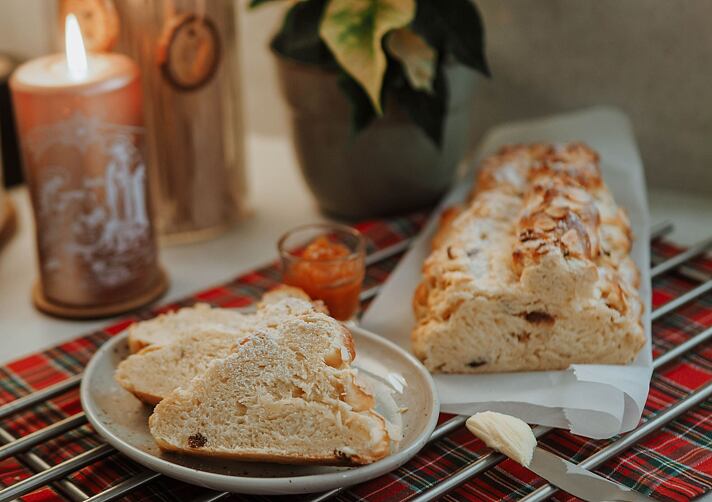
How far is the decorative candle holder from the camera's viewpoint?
1.28m

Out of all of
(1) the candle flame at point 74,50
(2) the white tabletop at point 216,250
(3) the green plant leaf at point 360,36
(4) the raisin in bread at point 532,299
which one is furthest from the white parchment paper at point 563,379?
(1) the candle flame at point 74,50

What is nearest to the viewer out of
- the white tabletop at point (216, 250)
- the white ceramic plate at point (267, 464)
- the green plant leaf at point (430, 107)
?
the white ceramic plate at point (267, 464)

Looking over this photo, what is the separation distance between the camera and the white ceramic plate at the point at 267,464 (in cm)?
80

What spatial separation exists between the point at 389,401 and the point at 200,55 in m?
0.63

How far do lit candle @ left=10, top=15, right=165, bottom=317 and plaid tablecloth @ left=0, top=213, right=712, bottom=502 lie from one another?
0.30 ft

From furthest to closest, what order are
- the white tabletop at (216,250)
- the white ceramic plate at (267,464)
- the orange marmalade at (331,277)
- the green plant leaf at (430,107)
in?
the green plant leaf at (430,107), the white tabletop at (216,250), the orange marmalade at (331,277), the white ceramic plate at (267,464)

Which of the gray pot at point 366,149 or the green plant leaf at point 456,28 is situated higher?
the green plant leaf at point 456,28

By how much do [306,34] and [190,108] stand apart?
0.66ft

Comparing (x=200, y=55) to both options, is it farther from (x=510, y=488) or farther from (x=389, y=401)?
(x=510, y=488)

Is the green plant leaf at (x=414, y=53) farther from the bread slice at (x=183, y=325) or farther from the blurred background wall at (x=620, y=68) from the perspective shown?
the bread slice at (x=183, y=325)

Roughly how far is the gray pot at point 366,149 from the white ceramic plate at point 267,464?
440mm

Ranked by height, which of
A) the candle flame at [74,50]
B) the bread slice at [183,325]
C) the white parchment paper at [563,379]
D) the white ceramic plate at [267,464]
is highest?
the candle flame at [74,50]

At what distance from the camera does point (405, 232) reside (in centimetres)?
141

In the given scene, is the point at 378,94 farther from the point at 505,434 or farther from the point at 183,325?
the point at 505,434
